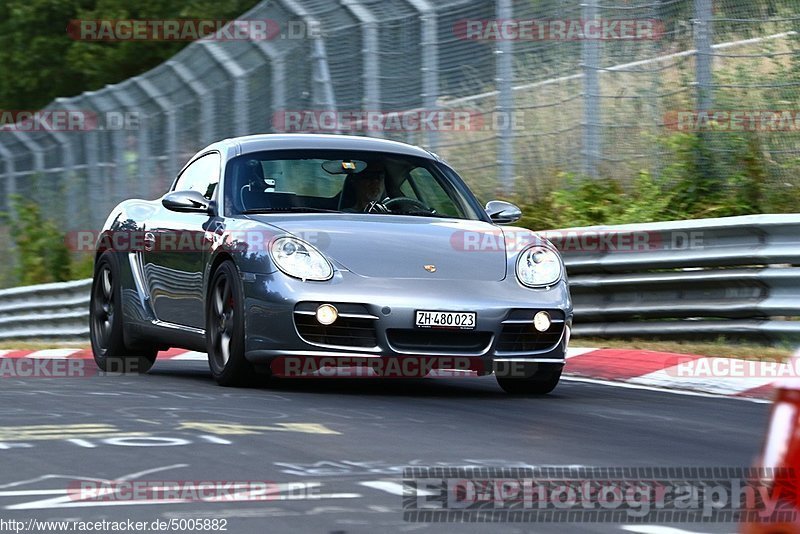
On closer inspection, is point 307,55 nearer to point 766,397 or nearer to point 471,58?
point 471,58

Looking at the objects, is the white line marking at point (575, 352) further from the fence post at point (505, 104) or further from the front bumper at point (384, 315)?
the fence post at point (505, 104)

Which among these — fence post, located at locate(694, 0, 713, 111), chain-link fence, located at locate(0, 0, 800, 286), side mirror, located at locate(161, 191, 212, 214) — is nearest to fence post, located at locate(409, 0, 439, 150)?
chain-link fence, located at locate(0, 0, 800, 286)

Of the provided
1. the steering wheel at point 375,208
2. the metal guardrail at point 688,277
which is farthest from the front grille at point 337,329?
the metal guardrail at point 688,277

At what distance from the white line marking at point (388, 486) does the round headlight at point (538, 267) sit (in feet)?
10.8

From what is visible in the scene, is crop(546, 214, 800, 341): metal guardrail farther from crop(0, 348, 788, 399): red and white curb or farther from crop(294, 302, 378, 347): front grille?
crop(294, 302, 378, 347): front grille

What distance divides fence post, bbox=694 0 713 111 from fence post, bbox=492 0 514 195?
86.1 inches

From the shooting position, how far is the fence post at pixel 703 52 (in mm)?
12766

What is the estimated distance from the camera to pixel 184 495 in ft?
16.7

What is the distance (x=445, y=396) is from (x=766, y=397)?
1.67 meters

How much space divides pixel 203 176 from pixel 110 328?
62.0 inches

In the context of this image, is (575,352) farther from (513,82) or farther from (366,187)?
(513,82)

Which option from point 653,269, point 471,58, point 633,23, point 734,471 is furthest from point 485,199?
point 734,471

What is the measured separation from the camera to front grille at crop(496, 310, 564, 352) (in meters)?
8.31

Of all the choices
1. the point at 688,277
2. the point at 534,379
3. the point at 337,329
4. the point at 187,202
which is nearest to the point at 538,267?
the point at 534,379
